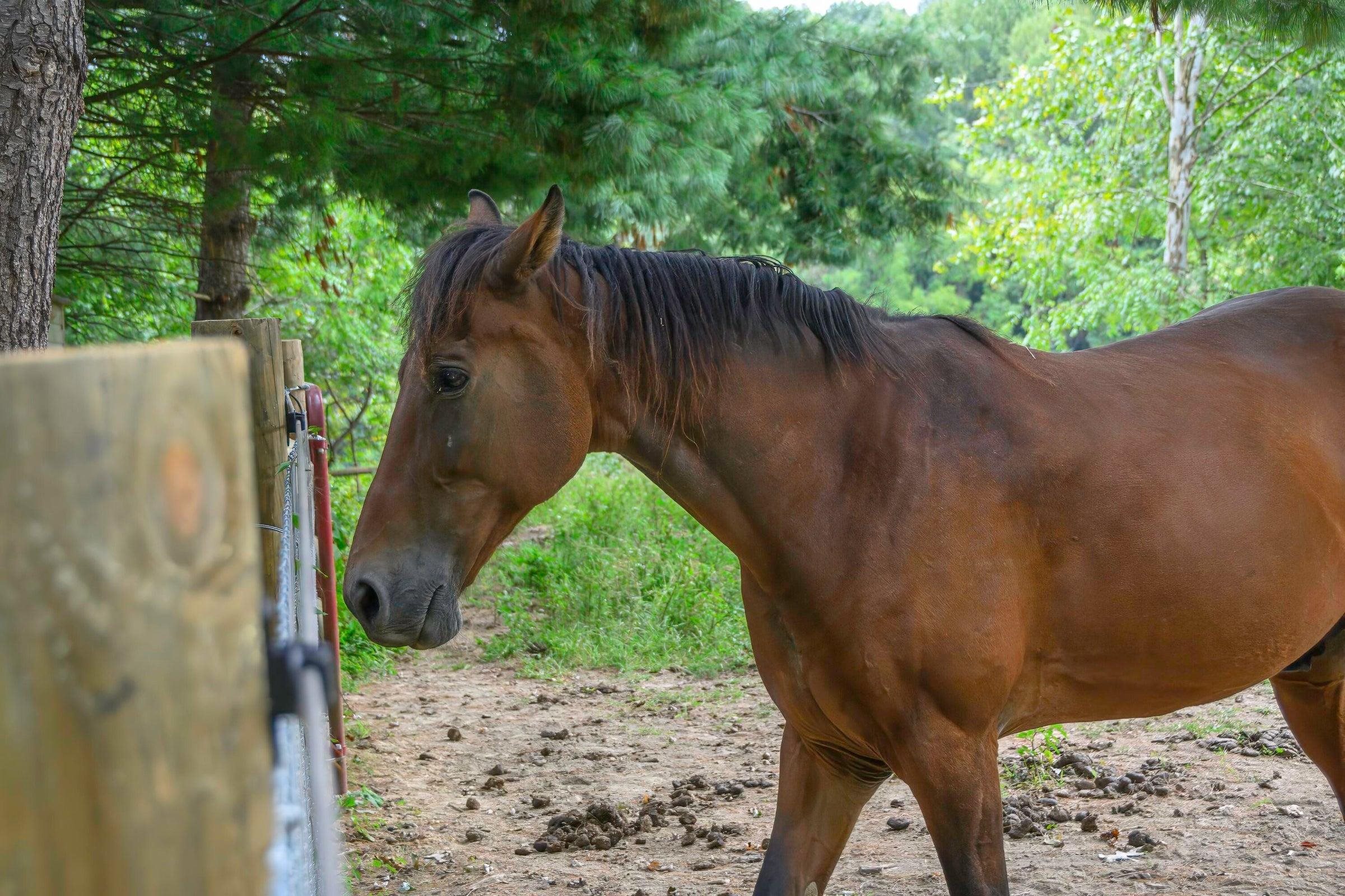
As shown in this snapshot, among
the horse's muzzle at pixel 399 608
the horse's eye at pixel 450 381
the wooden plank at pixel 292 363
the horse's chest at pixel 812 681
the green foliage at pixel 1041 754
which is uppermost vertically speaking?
the wooden plank at pixel 292 363

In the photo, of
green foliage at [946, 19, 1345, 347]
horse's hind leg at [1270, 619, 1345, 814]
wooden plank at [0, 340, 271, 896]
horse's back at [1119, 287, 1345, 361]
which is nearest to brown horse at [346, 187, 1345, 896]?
horse's back at [1119, 287, 1345, 361]

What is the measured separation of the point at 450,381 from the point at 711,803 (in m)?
2.71

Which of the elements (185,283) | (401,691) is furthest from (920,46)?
(401,691)

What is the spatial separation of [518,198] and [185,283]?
13.4ft

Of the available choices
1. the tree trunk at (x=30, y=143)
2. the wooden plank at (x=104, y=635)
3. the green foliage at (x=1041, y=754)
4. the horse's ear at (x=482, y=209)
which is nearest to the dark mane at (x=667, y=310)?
the horse's ear at (x=482, y=209)

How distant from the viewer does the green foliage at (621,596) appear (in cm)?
668

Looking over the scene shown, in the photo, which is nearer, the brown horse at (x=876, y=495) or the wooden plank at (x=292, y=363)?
the brown horse at (x=876, y=495)

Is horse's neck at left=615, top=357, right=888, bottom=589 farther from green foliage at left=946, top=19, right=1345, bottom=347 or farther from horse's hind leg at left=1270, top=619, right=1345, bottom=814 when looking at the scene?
green foliage at left=946, top=19, right=1345, bottom=347

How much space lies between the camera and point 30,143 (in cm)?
278

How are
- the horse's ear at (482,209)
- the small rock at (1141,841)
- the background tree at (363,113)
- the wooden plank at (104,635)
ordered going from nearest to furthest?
1. the wooden plank at (104,635)
2. the horse's ear at (482,209)
3. the small rock at (1141,841)
4. the background tree at (363,113)

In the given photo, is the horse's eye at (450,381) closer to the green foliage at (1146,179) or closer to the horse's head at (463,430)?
the horse's head at (463,430)

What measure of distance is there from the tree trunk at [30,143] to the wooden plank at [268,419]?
48 centimetres

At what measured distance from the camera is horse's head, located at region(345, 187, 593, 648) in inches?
92.0

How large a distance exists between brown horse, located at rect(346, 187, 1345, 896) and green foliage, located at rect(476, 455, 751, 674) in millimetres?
3942
